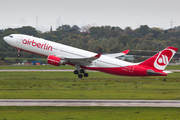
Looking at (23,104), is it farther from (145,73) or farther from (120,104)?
(145,73)

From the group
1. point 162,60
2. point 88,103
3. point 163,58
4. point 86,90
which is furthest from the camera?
point 162,60

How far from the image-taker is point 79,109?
94.3ft

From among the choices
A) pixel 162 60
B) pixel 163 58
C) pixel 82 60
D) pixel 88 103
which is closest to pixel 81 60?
pixel 82 60

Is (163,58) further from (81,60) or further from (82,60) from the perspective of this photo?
(81,60)

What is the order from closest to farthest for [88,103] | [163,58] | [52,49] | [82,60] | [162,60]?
[88,103]
[163,58]
[162,60]
[82,60]
[52,49]
